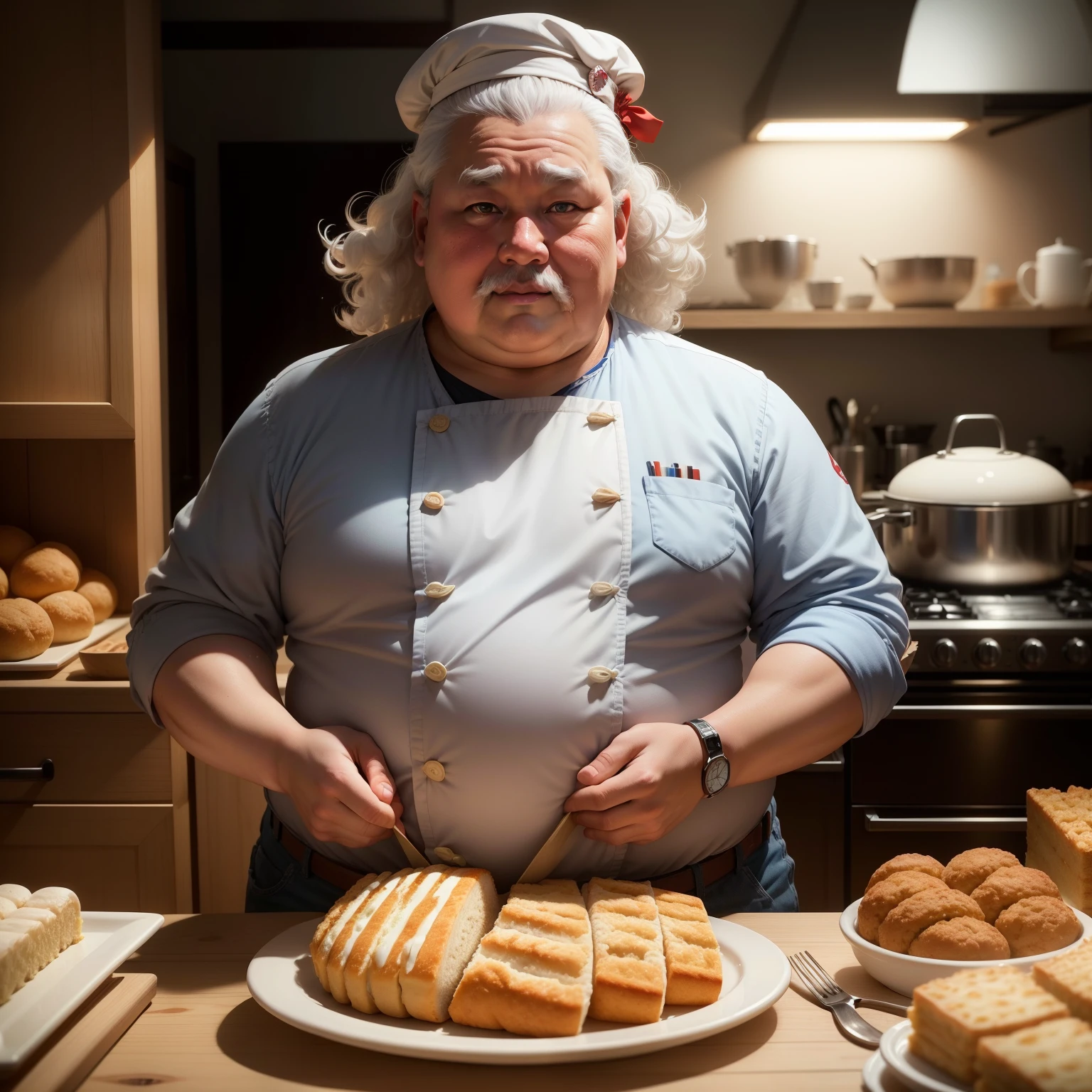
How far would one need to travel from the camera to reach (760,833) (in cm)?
134

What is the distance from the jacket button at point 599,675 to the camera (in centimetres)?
117

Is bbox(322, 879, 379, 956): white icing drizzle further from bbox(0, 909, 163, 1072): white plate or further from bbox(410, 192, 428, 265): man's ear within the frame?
bbox(410, 192, 428, 265): man's ear

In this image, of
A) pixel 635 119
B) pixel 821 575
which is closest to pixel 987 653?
pixel 821 575

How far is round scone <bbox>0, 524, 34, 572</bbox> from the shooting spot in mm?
2410

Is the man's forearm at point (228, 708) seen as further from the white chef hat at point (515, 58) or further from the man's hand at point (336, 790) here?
the white chef hat at point (515, 58)

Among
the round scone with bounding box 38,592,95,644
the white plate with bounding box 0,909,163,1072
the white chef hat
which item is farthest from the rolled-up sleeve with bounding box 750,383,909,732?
the round scone with bounding box 38,592,95,644

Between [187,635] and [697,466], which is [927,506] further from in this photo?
[187,635]

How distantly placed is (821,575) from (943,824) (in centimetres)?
131

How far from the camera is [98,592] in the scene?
2.42 m

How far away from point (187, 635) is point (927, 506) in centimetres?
174

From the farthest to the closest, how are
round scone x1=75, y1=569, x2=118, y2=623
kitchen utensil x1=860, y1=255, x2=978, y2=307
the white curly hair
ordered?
kitchen utensil x1=860, y1=255, x2=978, y2=307 < round scone x1=75, y1=569, x2=118, y2=623 < the white curly hair

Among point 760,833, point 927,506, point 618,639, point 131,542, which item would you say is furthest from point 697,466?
point 131,542

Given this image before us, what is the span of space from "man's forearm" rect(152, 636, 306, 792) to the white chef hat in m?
0.64

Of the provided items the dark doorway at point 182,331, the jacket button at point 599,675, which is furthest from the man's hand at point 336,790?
the dark doorway at point 182,331
